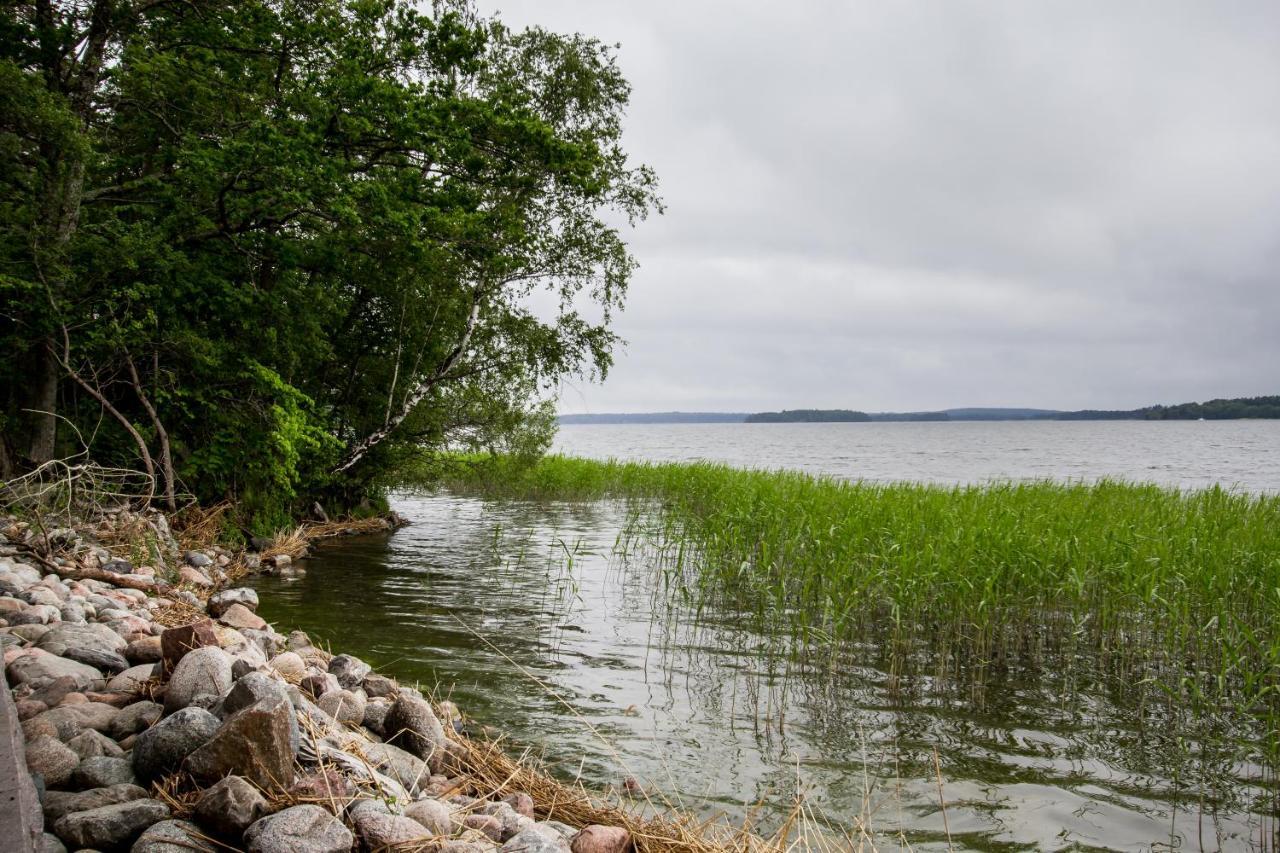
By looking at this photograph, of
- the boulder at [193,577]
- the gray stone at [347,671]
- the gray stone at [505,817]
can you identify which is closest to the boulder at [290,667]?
the gray stone at [347,671]

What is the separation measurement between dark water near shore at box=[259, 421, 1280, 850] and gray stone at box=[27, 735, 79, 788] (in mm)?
2362

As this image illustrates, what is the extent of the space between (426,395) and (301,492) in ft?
10.3

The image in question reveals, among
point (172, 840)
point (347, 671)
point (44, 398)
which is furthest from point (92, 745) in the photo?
point (44, 398)

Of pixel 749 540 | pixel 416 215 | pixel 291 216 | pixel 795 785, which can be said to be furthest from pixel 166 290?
pixel 795 785

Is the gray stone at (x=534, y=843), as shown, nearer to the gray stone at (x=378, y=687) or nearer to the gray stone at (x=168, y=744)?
the gray stone at (x=168, y=744)

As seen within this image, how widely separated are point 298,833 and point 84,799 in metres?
0.93

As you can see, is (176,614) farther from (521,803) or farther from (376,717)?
(521,803)

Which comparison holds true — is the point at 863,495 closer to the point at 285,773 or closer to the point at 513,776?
the point at 513,776

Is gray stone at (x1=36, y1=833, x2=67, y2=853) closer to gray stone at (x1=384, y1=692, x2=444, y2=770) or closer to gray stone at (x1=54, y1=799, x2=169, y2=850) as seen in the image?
gray stone at (x1=54, y1=799, x2=169, y2=850)

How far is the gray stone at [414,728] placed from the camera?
4859 mm

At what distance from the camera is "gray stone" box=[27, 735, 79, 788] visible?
3.30m

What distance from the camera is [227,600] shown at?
318 inches

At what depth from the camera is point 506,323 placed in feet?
58.2

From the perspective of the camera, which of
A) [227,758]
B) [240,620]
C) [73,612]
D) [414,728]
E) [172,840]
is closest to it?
[172,840]
